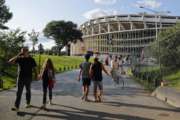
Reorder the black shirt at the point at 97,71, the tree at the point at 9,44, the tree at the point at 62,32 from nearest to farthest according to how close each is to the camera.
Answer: the black shirt at the point at 97,71, the tree at the point at 9,44, the tree at the point at 62,32

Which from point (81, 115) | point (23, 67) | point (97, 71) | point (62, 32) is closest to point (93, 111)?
point (81, 115)

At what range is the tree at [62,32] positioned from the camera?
13200 centimetres

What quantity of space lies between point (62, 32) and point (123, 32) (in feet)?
93.0

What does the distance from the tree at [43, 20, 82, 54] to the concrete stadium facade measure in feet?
38.9

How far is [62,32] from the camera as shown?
5197 inches

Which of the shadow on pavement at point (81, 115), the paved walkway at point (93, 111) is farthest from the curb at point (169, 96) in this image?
the shadow on pavement at point (81, 115)

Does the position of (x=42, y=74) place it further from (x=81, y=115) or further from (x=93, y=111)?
(x=81, y=115)

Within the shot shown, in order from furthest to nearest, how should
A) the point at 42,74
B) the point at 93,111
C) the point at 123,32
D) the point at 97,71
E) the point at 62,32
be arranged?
1. the point at 123,32
2. the point at 62,32
3. the point at 97,71
4. the point at 42,74
5. the point at 93,111

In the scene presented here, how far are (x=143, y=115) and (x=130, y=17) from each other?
139548 mm

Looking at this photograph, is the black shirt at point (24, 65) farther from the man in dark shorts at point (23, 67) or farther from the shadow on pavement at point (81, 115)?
the shadow on pavement at point (81, 115)

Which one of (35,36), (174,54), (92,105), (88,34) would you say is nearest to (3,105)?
(92,105)

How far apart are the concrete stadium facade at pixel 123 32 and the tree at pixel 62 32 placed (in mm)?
11857

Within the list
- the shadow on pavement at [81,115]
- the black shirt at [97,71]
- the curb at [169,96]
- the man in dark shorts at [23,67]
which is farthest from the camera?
the black shirt at [97,71]

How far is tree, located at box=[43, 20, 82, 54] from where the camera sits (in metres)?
132
